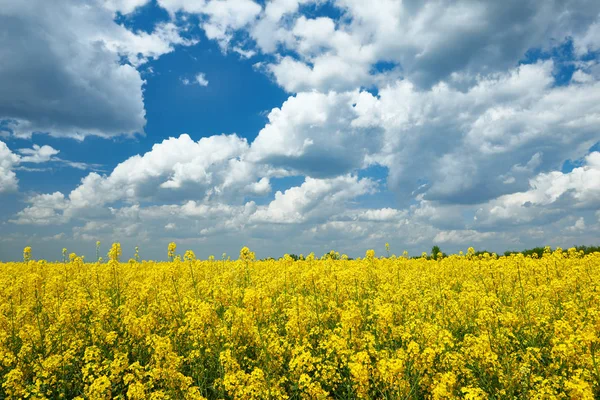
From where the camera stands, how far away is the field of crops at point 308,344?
5078mm

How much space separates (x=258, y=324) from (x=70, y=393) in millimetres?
3270

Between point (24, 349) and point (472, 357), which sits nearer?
point (472, 357)

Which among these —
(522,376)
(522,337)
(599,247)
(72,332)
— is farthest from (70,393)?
(599,247)

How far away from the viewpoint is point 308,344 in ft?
18.8

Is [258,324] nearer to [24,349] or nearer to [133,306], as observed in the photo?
[133,306]

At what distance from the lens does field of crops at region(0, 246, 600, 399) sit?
5.08m

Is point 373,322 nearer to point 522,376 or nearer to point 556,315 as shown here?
point 522,376

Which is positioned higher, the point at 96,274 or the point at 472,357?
the point at 96,274

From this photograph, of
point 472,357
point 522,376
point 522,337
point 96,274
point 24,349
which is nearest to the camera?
point 522,376

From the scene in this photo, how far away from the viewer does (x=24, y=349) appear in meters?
6.59

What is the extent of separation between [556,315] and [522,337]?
1.42 metres

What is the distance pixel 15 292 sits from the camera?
1031cm

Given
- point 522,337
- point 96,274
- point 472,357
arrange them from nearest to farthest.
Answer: point 472,357 → point 522,337 → point 96,274

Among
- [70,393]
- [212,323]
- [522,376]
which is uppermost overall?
[212,323]
